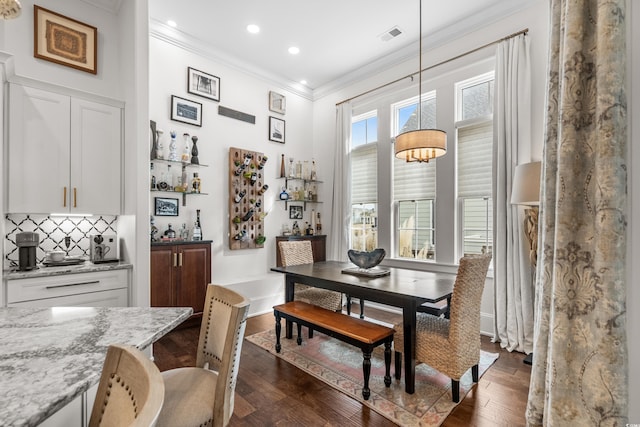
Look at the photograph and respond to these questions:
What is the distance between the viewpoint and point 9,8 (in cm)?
138

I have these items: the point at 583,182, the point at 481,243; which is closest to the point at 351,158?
the point at 481,243

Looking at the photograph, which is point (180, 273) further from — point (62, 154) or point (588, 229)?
point (588, 229)

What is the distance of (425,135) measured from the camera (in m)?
2.74

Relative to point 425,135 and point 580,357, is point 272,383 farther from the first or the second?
point 425,135

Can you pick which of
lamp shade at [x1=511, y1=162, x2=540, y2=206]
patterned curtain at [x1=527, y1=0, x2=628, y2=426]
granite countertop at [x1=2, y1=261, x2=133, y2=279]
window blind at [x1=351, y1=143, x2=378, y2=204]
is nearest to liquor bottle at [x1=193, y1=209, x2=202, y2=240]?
granite countertop at [x1=2, y1=261, x2=133, y2=279]

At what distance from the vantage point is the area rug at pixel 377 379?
214 centimetres

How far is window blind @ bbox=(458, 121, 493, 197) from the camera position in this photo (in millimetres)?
3682

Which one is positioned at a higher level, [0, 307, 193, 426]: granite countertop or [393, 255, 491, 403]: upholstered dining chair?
[0, 307, 193, 426]: granite countertop

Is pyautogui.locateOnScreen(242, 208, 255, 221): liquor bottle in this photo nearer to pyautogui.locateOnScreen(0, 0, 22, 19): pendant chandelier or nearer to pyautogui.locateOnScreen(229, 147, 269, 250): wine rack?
pyautogui.locateOnScreen(229, 147, 269, 250): wine rack

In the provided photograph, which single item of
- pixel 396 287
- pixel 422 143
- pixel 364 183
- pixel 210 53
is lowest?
pixel 396 287

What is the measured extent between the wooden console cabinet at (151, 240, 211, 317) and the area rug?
94 centimetres

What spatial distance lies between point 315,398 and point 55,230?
283 centimetres

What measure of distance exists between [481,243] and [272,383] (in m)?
2.83

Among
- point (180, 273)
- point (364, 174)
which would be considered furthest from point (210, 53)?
point (180, 273)
